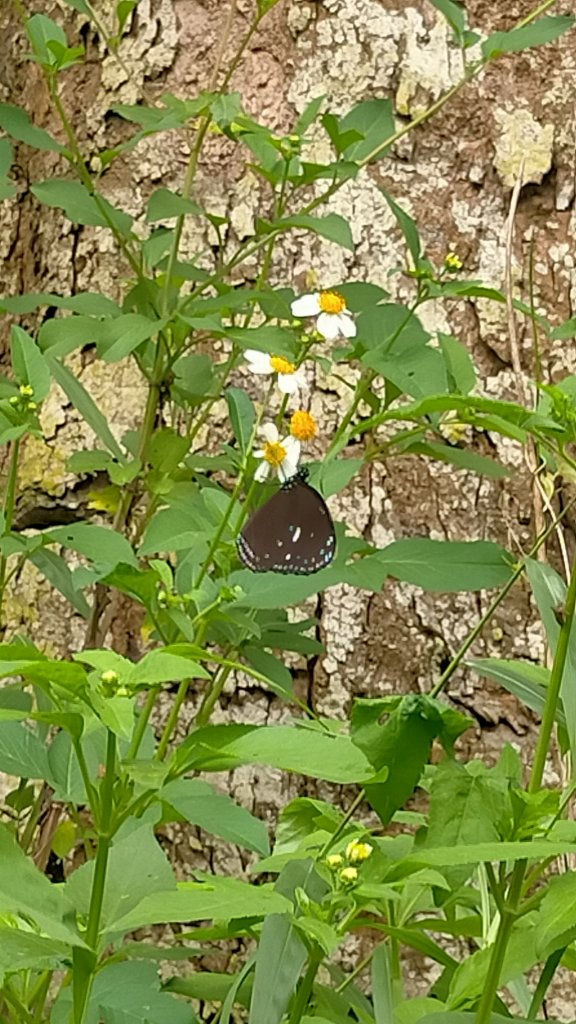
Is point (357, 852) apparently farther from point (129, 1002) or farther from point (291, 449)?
point (291, 449)

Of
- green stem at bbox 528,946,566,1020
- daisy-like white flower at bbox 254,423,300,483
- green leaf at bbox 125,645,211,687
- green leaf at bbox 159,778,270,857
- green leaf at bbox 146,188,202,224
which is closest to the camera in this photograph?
green leaf at bbox 125,645,211,687

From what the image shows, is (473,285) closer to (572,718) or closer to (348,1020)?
(572,718)

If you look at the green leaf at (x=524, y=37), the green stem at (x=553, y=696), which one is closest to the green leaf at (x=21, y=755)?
the green stem at (x=553, y=696)

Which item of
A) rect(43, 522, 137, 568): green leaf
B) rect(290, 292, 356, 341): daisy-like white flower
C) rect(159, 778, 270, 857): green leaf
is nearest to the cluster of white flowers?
rect(290, 292, 356, 341): daisy-like white flower

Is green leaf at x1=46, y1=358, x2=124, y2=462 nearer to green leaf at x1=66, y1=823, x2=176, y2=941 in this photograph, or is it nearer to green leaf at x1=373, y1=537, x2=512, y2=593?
green leaf at x1=373, y1=537, x2=512, y2=593

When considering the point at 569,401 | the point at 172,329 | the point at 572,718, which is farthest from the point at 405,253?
the point at 572,718

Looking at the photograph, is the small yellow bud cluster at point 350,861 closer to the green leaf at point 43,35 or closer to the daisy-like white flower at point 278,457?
the daisy-like white flower at point 278,457

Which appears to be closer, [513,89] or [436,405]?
[436,405]

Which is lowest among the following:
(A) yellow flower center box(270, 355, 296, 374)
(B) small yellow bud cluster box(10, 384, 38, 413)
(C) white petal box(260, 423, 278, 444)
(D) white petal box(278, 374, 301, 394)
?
(C) white petal box(260, 423, 278, 444)
